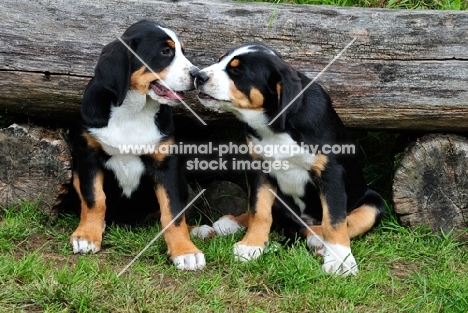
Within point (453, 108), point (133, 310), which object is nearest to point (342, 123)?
point (453, 108)

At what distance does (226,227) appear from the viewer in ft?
15.9

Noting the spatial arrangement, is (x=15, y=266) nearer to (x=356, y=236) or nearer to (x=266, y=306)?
(x=266, y=306)

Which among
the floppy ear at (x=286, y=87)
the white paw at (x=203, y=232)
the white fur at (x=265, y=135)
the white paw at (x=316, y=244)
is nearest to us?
the floppy ear at (x=286, y=87)

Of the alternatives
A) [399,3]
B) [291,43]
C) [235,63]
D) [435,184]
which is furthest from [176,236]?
[399,3]

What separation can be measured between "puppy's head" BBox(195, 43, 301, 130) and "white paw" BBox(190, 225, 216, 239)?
0.97 m

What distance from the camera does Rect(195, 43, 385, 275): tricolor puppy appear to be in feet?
13.7

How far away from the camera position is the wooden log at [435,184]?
4844 millimetres

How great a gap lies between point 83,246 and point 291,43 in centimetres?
179

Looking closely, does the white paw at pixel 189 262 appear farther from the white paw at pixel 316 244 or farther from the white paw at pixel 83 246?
the white paw at pixel 316 244

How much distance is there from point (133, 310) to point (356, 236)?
68.7 inches

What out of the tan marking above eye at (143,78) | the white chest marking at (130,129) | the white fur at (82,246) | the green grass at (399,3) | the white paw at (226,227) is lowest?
the white paw at (226,227)

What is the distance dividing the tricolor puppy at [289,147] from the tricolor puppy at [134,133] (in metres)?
0.25

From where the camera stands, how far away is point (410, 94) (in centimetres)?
471

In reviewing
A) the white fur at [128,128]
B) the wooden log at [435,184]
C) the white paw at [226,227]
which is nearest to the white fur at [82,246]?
the white fur at [128,128]
